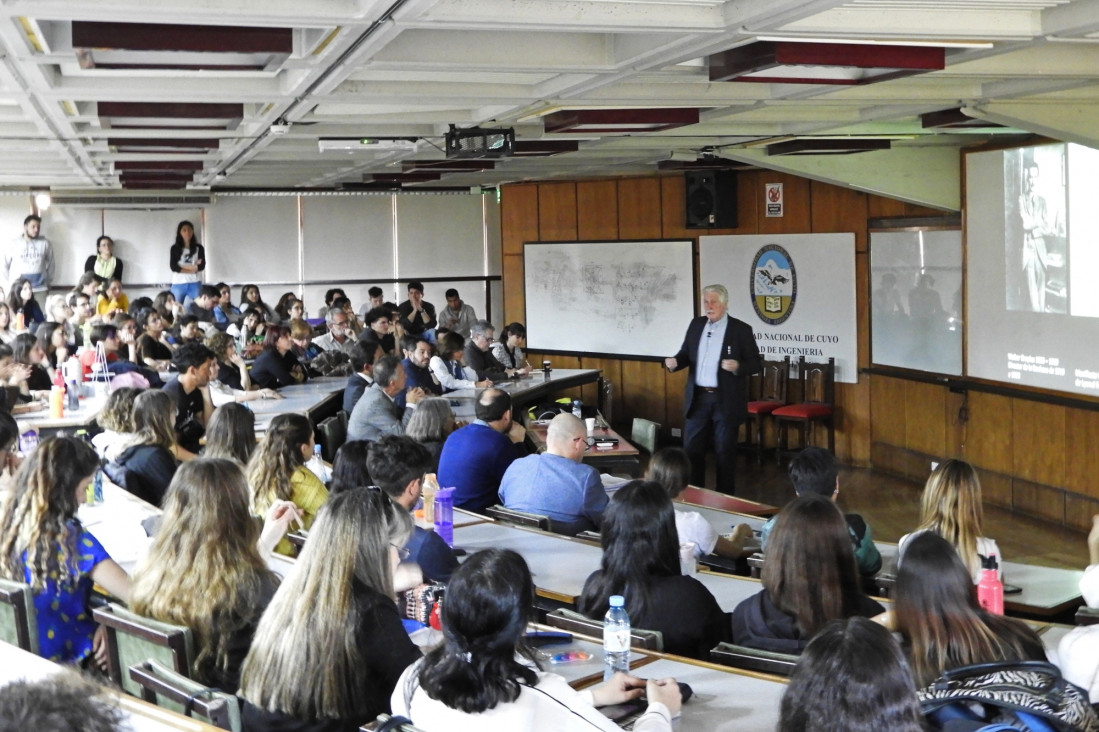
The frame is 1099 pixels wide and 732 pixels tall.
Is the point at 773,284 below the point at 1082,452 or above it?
above

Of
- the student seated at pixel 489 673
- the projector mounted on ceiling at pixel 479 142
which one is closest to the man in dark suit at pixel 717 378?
the projector mounted on ceiling at pixel 479 142

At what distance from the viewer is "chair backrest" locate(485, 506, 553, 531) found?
17.5 ft

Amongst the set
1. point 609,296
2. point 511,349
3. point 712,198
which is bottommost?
point 511,349

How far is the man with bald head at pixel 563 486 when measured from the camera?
18.0ft

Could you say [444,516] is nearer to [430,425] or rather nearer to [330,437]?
[430,425]

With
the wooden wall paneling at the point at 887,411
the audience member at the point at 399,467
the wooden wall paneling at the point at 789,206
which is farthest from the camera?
the wooden wall paneling at the point at 789,206

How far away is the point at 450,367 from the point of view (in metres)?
10.4

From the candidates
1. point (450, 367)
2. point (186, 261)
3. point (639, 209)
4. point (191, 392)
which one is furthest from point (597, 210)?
point (191, 392)

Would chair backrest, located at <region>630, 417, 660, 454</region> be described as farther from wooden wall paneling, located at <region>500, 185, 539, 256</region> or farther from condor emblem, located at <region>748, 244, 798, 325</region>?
wooden wall paneling, located at <region>500, 185, 539, 256</region>

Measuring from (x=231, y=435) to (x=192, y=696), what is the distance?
9.56 ft

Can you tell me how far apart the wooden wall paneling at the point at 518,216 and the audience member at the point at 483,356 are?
3.67m

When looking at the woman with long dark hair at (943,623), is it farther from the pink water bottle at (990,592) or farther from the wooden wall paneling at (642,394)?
the wooden wall paneling at (642,394)

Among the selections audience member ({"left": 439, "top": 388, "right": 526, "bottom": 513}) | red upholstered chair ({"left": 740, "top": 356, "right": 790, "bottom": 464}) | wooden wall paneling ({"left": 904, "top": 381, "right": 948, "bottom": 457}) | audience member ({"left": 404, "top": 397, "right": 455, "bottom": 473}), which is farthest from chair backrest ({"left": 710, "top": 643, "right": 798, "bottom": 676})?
red upholstered chair ({"left": 740, "top": 356, "right": 790, "bottom": 464})

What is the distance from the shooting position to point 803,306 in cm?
1172
